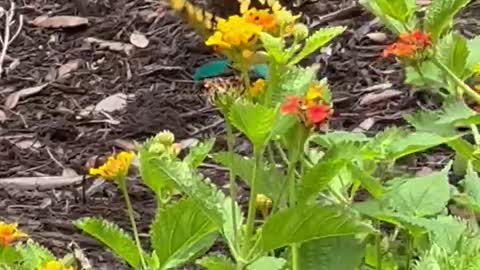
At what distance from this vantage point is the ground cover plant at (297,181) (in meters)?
1.43

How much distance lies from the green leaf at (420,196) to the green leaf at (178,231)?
267mm

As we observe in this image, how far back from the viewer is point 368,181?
159 centimetres

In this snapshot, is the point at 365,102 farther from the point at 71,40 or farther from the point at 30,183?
the point at 71,40

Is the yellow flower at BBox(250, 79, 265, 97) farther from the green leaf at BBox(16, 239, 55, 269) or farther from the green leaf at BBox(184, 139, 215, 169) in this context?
the green leaf at BBox(16, 239, 55, 269)

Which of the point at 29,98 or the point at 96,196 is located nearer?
the point at 96,196

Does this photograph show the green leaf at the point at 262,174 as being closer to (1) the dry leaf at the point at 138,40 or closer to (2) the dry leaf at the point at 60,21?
(1) the dry leaf at the point at 138,40

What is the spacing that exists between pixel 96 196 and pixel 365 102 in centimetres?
83

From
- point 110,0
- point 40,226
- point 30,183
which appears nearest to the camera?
point 40,226

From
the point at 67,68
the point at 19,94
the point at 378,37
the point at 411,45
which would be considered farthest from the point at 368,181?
the point at 67,68

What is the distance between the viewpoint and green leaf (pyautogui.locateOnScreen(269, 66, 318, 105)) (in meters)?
1.49

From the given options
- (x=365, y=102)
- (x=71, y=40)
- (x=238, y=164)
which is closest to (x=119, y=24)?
(x=71, y=40)

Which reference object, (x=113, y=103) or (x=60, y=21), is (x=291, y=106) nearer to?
(x=113, y=103)

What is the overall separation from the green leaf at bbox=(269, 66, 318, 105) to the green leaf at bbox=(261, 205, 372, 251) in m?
0.13

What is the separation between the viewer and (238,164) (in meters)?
1.61
